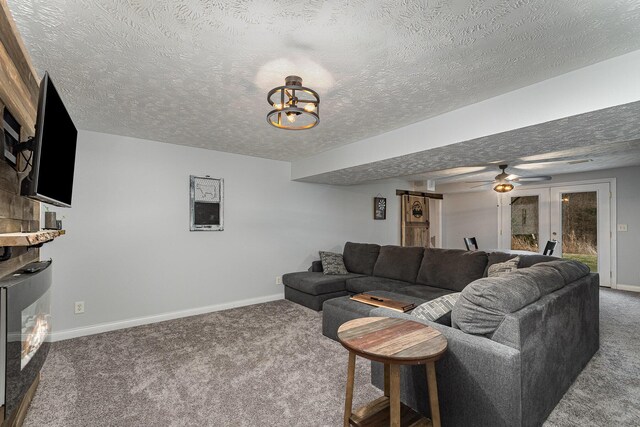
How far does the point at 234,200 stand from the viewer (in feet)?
14.5

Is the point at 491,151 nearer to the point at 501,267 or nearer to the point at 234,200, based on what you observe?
the point at 501,267

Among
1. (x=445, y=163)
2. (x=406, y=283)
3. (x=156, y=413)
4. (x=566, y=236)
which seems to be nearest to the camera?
(x=156, y=413)

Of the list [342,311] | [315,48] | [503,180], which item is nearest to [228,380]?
[342,311]

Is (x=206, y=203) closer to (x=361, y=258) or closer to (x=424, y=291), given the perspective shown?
(x=361, y=258)

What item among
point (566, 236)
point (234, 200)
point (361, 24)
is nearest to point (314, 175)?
point (234, 200)

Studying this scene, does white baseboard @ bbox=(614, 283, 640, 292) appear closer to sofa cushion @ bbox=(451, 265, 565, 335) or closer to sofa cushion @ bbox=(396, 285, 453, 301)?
sofa cushion @ bbox=(396, 285, 453, 301)

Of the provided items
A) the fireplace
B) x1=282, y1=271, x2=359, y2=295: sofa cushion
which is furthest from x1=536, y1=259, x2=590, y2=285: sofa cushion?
the fireplace

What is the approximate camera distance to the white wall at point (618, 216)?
534 cm

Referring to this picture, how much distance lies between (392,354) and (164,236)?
3.41 metres

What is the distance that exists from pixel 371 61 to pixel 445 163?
210 centimetres

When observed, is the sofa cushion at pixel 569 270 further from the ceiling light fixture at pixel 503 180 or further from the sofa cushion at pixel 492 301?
the ceiling light fixture at pixel 503 180

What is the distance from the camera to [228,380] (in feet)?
7.72

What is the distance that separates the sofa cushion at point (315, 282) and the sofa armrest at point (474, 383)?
2.34 m

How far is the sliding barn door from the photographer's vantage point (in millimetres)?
6996
